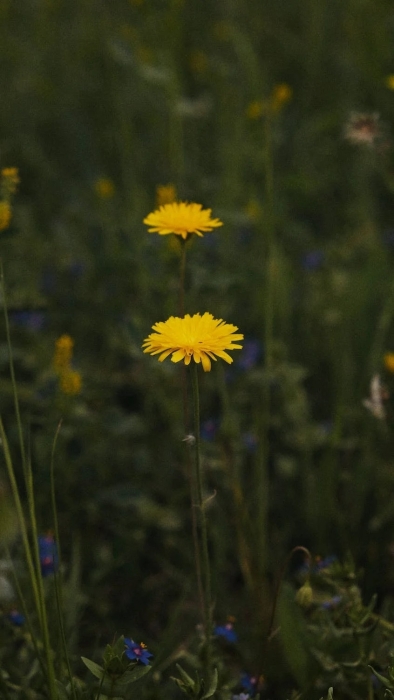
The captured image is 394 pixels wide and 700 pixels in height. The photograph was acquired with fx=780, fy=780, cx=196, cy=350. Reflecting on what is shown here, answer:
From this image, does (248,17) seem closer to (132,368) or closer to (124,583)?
(132,368)

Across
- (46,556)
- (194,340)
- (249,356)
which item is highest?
(249,356)

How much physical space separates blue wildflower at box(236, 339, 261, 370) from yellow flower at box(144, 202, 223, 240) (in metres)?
0.76

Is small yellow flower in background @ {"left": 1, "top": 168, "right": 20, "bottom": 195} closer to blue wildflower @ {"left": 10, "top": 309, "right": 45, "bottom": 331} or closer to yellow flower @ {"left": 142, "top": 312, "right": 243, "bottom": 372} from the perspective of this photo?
yellow flower @ {"left": 142, "top": 312, "right": 243, "bottom": 372}

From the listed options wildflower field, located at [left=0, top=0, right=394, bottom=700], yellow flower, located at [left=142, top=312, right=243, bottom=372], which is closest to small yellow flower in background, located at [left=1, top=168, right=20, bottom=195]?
wildflower field, located at [left=0, top=0, right=394, bottom=700]

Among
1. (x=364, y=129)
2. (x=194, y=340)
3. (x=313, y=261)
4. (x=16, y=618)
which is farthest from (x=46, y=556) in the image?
(x=313, y=261)

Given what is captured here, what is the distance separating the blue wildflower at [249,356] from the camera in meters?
1.79

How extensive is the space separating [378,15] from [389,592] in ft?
6.76

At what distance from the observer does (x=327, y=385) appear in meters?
1.89

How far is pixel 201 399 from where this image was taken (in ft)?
5.92

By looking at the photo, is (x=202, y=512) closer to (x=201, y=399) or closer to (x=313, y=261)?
(x=201, y=399)

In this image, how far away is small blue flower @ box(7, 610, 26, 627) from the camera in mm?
1116

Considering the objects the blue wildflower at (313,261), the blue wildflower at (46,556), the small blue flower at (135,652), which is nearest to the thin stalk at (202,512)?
the small blue flower at (135,652)

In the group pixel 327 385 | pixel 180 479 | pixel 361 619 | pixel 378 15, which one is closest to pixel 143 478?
pixel 180 479

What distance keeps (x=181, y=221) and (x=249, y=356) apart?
83 centimetres
